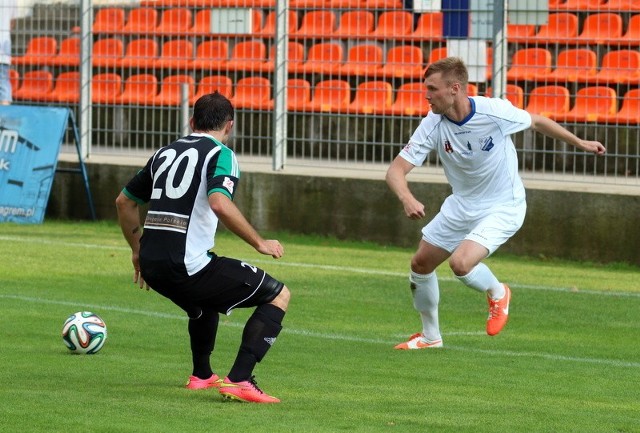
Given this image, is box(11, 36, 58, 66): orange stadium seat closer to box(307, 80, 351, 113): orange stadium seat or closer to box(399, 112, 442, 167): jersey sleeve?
box(307, 80, 351, 113): orange stadium seat

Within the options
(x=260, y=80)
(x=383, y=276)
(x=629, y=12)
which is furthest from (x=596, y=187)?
(x=260, y=80)

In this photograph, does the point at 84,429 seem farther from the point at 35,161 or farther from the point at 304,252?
the point at 35,161

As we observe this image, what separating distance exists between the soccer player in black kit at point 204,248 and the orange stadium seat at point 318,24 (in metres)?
10.5

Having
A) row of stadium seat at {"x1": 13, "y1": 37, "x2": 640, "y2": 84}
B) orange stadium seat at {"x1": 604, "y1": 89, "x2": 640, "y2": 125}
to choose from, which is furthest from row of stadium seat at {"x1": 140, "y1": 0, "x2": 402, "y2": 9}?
orange stadium seat at {"x1": 604, "y1": 89, "x2": 640, "y2": 125}

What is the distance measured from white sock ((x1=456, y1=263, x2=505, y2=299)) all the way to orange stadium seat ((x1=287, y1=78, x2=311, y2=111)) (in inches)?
323

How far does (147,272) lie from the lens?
7.10 m

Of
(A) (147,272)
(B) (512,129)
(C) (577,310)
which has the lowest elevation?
(C) (577,310)

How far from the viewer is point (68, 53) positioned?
19.3m

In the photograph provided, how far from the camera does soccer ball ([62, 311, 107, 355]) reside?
869 cm

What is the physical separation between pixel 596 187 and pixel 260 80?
4.94 metres

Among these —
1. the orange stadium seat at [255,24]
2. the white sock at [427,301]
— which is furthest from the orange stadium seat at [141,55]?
the white sock at [427,301]

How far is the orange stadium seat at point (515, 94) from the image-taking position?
52.1ft

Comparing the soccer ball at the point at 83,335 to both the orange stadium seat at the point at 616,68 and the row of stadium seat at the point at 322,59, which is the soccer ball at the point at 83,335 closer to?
the row of stadium seat at the point at 322,59

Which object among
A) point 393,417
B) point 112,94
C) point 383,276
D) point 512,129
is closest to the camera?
point 393,417
